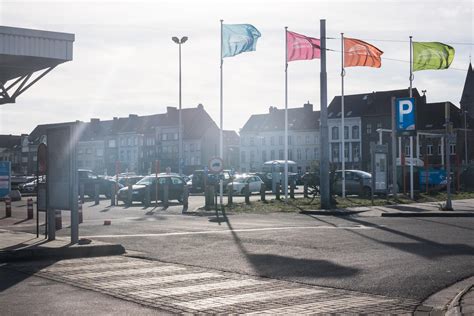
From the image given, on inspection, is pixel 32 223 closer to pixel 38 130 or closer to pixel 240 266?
pixel 240 266

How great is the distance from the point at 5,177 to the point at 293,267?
1989 cm

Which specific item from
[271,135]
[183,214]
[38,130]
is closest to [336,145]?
[271,135]

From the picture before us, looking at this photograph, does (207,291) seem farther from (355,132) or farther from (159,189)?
(355,132)

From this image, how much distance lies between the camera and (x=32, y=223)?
21.2 metres

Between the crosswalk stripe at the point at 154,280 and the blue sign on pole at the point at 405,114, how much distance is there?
23409 millimetres

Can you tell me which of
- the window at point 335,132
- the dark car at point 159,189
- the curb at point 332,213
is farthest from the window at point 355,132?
the curb at point 332,213

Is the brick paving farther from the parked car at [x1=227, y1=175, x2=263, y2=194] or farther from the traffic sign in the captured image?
the parked car at [x1=227, y1=175, x2=263, y2=194]

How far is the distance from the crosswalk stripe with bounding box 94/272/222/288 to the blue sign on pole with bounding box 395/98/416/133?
23409 mm

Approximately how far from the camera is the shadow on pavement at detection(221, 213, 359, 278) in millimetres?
10078

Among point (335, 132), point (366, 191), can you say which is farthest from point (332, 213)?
point (335, 132)

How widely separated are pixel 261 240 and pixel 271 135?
330 ft

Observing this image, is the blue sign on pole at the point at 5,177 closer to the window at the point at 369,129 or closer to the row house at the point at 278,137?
the window at the point at 369,129

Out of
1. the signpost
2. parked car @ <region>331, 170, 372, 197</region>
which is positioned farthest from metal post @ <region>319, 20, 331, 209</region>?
parked car @ <region>331, 170, 372, 197</region>

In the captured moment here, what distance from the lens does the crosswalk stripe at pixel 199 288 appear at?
8.51m
